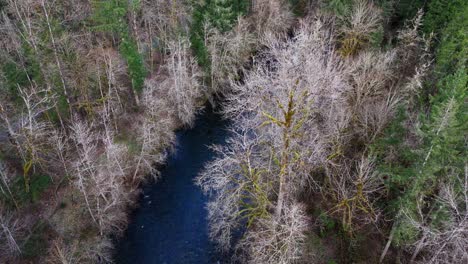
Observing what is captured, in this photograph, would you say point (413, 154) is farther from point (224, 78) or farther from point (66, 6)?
point (66, 6)

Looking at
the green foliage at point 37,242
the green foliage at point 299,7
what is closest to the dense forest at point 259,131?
the green foliage at point 37,242

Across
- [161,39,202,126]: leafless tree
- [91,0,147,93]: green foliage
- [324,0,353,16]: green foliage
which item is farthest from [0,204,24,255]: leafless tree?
[324,0,353,16]: green foliage

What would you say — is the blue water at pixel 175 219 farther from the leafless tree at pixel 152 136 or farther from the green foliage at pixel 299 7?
the green foliage at pixel 299 7

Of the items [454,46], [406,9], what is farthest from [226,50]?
[454,46]

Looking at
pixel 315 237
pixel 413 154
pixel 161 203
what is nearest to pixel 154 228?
pixel 161 203

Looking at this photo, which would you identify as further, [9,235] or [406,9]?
[406,9]

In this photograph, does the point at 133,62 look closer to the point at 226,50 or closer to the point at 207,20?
the point at 207,20

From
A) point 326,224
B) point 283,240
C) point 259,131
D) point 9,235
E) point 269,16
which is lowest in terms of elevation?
point 326,224

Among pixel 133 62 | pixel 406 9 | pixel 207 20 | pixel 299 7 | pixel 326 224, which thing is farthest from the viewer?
pixel 299 7
